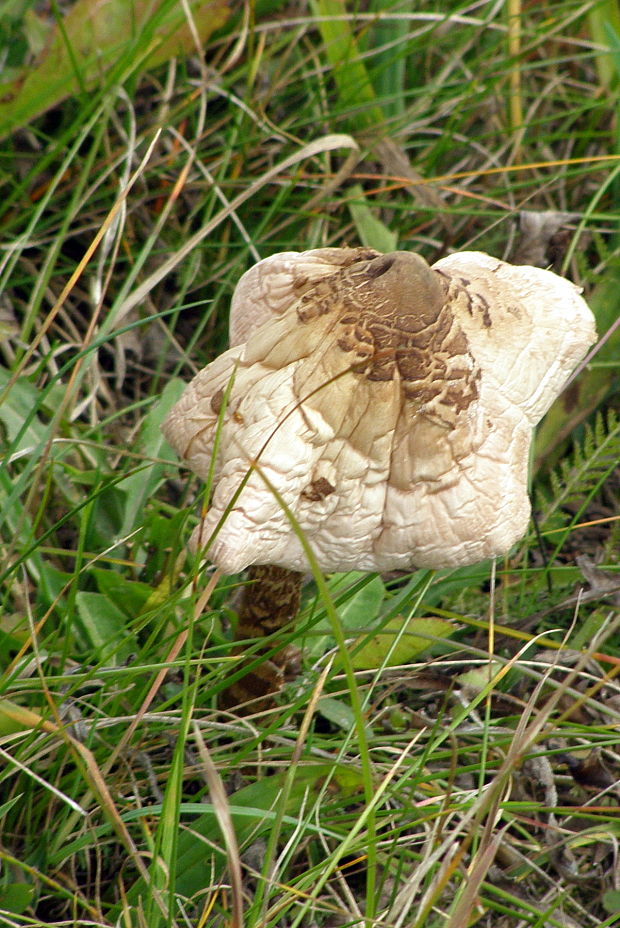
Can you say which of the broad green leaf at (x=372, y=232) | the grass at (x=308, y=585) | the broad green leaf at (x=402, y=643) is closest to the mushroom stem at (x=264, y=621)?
the grass at (x=308, y=585)

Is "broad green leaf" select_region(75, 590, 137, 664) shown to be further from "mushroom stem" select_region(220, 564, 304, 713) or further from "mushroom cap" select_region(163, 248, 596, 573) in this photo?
"mushroom cap" select_region(163, 248, 596, 573)

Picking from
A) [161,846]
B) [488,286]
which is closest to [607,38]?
[488,286]

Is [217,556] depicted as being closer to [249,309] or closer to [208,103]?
[249,309]

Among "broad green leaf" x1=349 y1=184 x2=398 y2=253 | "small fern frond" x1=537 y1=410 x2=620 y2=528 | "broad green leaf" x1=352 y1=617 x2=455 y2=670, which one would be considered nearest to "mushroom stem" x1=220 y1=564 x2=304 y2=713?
"broad green leaf" x1=352 y1=617 x2=455 y2=670

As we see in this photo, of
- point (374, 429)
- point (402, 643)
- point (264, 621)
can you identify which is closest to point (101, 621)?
point (264, 621)

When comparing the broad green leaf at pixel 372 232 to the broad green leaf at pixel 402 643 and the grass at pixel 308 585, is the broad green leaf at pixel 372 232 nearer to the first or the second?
the grass at pixel 308 585

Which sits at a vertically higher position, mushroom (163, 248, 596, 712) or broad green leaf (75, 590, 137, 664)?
mushroom (163, 248, 596, 712)
